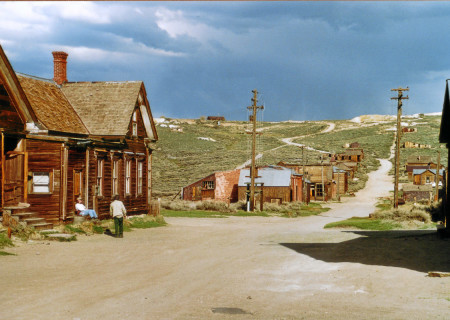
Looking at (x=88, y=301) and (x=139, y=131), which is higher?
(x=139, y=131)

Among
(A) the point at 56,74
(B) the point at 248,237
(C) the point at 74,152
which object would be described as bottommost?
(B) the point at 248,237

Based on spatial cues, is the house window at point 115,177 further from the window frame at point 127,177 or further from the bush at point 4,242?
the bush at point 4,242

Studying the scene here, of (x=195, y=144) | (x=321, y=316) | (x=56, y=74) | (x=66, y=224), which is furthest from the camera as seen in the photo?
(x=195, y=144)

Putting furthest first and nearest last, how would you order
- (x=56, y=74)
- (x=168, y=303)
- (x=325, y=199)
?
(x=325, y=199)
(x=56, y=74)
(x=168, y=303)

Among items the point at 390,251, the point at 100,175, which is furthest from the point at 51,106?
the point at 390,251

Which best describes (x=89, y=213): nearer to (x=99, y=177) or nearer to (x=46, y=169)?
(x=46, y=169)

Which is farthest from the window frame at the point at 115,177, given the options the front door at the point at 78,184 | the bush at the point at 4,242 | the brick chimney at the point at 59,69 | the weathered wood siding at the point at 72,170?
the bush at the point at 4,242

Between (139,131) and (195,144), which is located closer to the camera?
(139,131)

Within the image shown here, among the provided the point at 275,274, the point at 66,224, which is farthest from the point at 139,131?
the point at 275,274

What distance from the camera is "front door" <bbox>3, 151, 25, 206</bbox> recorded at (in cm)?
2047

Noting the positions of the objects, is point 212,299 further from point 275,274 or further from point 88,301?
point 275,274

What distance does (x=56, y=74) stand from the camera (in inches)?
1173

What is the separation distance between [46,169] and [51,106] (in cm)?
434

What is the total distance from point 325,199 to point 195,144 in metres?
52.0
